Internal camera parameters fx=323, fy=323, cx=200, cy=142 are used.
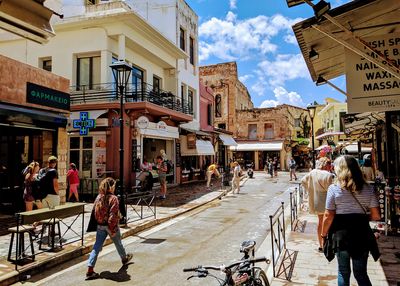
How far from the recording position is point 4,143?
11.2 meters

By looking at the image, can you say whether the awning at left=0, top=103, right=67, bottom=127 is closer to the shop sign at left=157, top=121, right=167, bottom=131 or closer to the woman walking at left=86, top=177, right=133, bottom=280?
the woman walking at left=86, top=177, right=133, bottom=280

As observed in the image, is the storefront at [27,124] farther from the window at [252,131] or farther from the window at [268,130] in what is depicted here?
the window at [268,130]

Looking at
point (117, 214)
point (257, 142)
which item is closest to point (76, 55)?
point (117, 214)

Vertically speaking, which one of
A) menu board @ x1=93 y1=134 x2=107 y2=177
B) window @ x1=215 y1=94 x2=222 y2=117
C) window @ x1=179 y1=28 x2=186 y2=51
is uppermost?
window @ x1=179 y1=28 x2=186 y2=51

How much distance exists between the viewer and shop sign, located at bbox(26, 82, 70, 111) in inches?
400

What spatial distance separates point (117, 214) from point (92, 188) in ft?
29.6

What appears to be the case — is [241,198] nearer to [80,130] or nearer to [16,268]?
[80,130]

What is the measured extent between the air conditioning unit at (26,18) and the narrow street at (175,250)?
148 inches

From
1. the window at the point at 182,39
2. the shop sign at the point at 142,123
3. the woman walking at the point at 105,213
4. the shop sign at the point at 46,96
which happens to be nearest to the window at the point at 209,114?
the window at the point at 182,39

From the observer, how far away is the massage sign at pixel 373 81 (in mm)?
4398

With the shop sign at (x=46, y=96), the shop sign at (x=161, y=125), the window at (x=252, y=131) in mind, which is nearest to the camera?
the shop sign at (x=46, y=96)

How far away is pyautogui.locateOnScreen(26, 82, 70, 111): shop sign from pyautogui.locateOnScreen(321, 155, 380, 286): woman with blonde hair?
9677 millimetres

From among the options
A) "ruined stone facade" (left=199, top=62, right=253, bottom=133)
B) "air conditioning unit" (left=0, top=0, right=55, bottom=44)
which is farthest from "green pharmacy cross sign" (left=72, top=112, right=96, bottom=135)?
"ruined stone facade" (left=199, top=62, right=253, bottom=133)

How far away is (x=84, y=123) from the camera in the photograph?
1394cm
